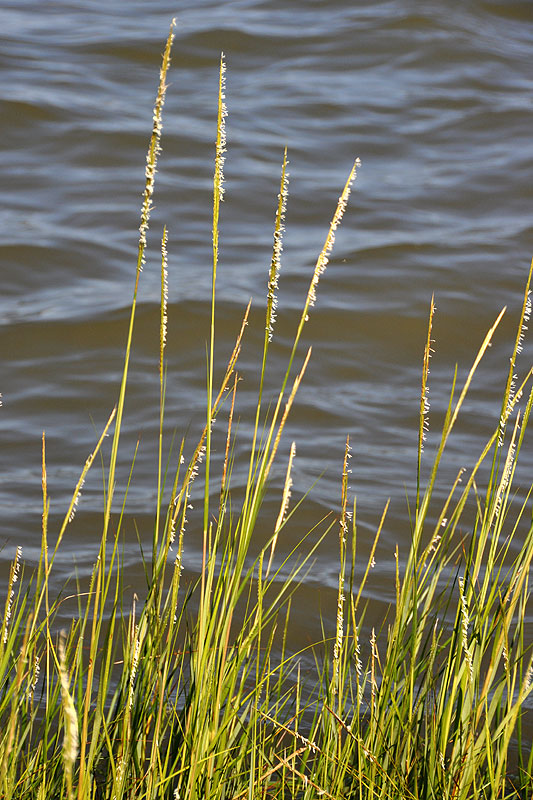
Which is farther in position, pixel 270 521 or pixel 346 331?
pixel 346 331

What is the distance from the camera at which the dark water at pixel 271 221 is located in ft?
14.0

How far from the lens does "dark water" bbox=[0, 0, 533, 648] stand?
4.28 meters

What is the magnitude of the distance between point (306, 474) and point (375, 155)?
347 centimetres

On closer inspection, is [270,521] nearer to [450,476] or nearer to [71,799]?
[450,476]

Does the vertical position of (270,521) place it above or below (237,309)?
below

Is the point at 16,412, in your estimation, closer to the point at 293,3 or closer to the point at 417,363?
the point at 417,363

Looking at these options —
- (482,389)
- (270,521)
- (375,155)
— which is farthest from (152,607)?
(375,155)

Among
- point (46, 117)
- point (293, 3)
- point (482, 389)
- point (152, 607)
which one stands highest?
point (293, 3)

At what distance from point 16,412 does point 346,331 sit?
1.83 m

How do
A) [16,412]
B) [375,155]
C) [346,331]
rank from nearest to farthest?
[16,412]
[346,331]
[375,155]

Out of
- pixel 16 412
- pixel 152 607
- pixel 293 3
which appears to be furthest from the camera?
pixel 293 3

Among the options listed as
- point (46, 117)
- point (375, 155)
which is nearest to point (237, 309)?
point (375, 155)

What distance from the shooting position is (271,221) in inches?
243

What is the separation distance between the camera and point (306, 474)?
4.09 metres
